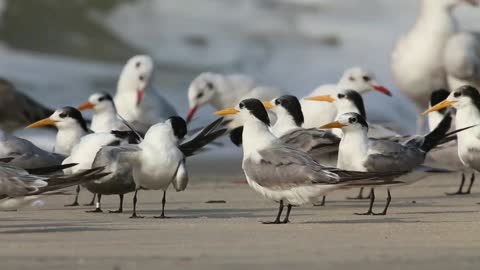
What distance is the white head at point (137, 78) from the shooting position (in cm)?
1287

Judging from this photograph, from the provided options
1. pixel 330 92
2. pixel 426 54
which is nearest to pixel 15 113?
pixel 330 92

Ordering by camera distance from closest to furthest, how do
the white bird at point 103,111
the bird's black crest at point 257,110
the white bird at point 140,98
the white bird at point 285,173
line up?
the white bird at point 285,173, the bird's black crest at point 257,110, the white bird at point 103,111, the white bird at point 140,98

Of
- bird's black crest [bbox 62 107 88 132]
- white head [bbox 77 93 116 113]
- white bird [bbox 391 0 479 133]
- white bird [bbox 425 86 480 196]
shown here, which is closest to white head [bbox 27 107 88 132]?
bird's black crest [bbox 62 107 88 132]

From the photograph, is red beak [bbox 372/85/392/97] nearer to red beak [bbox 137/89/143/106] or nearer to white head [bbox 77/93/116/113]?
red beak [bbox 137/89/143/106]

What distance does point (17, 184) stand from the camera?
22.4ft

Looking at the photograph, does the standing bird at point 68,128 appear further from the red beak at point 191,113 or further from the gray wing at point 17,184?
the red beak at point 191,113

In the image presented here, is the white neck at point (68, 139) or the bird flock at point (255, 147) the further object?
the white neck at point (68, 139)

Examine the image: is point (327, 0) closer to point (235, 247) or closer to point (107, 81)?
point (107, 81)

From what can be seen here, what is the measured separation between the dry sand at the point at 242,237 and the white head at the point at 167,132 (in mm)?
443

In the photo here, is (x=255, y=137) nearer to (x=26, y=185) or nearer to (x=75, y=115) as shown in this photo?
(x=26, y=185)

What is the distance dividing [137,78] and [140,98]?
311mm

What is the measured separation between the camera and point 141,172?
809cm

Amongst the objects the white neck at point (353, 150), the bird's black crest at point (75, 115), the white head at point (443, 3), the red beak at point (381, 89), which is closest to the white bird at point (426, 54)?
the white head at point (443, 3)

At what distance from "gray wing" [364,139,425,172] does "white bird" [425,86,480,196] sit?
23.9 inches
